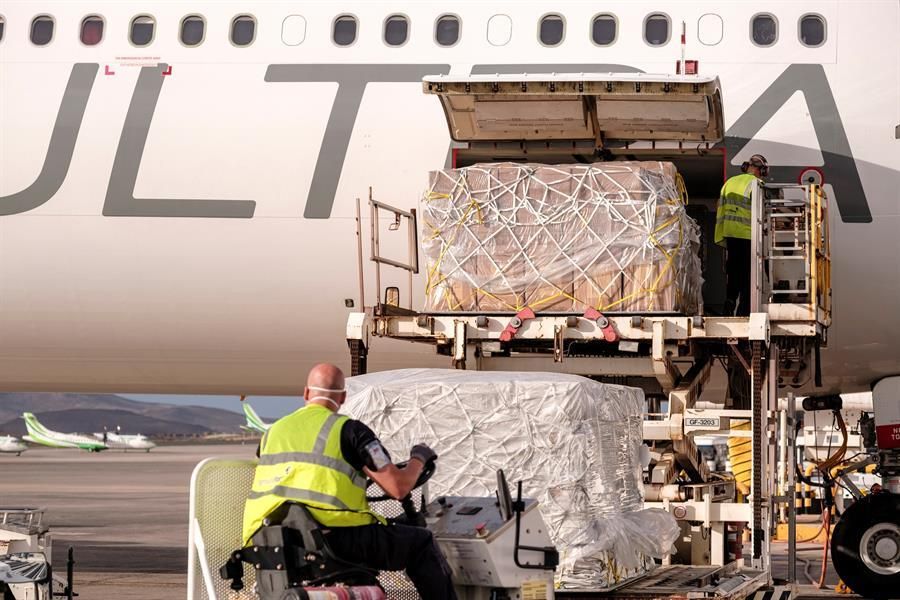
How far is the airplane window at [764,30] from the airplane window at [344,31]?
12.1 ft

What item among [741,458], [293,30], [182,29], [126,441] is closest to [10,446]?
[126,441]

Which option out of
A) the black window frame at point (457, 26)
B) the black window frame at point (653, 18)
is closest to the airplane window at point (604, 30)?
the black window frame at point (653, 18)

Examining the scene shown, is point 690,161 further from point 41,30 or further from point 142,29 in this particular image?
point 41,30

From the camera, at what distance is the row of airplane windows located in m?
13.0

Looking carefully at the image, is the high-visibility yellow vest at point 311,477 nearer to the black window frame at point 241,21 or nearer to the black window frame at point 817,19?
the black window frame at point 241,21

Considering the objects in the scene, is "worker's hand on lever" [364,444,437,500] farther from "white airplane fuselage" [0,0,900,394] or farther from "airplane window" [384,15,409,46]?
"airplane window" [384,15,409,46]

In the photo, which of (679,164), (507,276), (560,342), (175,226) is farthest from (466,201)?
(175,226)

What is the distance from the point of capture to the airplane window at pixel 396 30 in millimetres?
13289

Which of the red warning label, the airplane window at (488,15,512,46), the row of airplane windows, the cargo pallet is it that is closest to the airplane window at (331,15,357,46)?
the row of airplane windows

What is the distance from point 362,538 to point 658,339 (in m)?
4.45

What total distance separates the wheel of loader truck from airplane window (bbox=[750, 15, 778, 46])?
421cm

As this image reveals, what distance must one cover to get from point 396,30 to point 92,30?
301 cm

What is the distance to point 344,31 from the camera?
13.4m

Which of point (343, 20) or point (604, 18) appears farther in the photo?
point (343, 20)
